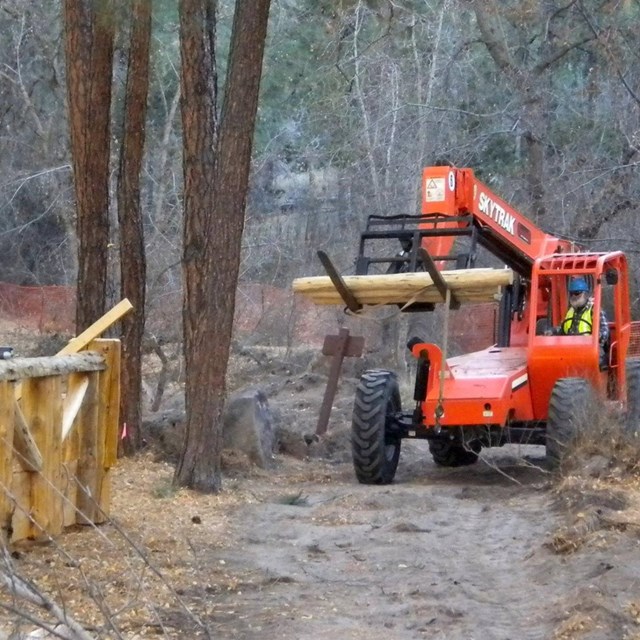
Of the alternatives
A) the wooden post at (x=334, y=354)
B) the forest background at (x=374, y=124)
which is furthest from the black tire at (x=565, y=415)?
the forest background at (x=374, y=124)

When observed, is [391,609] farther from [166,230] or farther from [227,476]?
[166,230]

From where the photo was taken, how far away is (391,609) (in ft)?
22.1

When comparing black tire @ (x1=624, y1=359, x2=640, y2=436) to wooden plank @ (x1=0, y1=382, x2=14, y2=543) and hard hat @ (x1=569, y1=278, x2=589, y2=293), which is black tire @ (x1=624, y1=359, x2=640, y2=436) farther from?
wooden plank @ (x1=0, y1=382, x2=14, y2=543)

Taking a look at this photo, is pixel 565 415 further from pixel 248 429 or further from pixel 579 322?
pixel 248 429

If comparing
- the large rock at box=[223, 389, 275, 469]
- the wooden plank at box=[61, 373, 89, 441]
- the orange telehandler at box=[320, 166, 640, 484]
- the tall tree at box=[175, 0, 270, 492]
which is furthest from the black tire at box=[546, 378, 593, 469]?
the wooden plank at box=[61, 373, 89, 441]

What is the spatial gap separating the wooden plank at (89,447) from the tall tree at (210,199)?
207 cm

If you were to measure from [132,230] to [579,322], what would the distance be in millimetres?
4659

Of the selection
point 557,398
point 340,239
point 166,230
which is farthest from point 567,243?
point 340,239

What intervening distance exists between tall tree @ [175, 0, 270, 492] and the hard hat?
11.7 feet

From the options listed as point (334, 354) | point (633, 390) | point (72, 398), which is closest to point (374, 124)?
point (334, 354)

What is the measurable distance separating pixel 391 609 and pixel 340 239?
18.6 meters

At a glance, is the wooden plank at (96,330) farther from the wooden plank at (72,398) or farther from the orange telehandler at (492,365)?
the orange telehandler at (492,365)

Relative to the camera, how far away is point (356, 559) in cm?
823

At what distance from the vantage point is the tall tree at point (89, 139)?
39.0 ft
